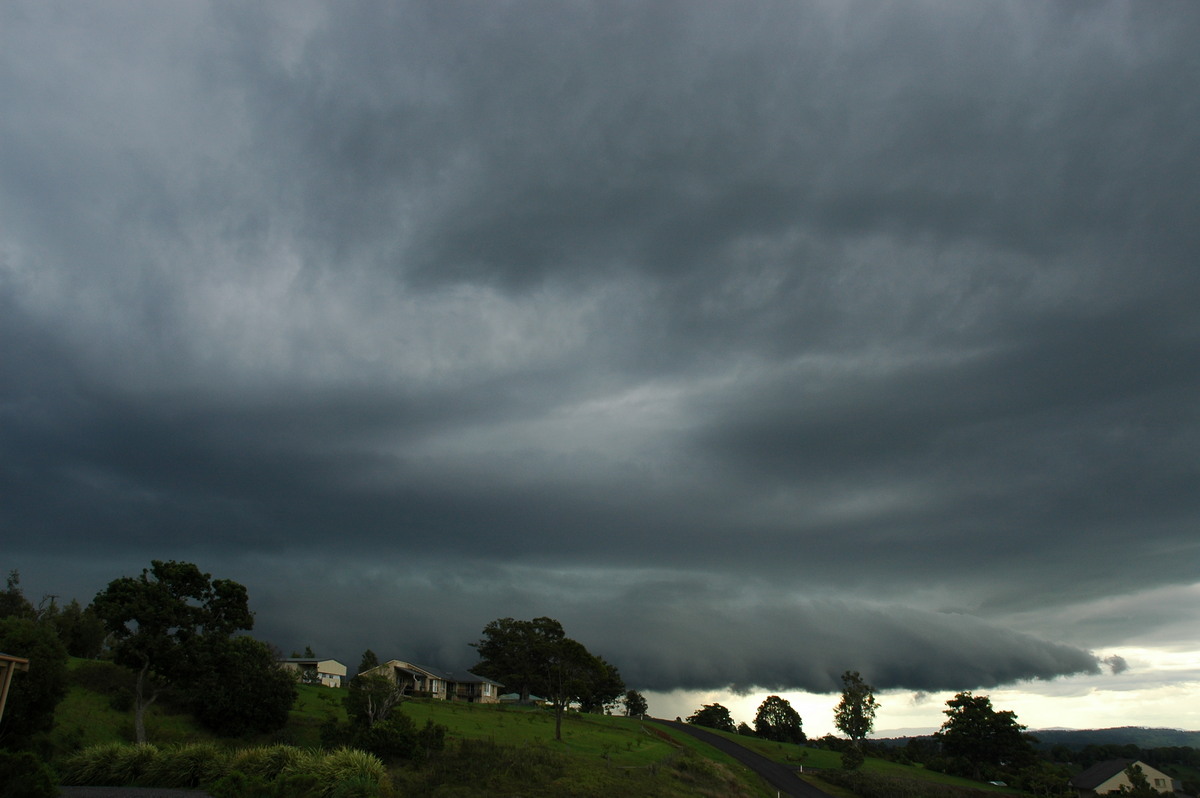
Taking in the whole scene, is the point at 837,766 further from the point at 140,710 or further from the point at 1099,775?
the point at 140,710

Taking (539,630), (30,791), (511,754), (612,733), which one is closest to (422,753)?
(511,754)

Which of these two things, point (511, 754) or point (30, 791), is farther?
point (511, 754)

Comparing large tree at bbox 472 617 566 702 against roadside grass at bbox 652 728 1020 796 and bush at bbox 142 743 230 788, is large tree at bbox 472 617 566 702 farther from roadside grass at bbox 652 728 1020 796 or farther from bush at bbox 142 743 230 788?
bush at bbox 142 743 230 788

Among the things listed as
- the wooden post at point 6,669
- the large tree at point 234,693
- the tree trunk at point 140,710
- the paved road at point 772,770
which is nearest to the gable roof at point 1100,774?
the paved road at point 772,770

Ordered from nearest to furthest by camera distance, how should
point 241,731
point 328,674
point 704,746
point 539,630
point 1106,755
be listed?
1. point 241,731
2. point 704,746
3. point 328,674
4. point 539,630
5. point 1106,755

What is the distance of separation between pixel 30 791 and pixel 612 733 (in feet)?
232

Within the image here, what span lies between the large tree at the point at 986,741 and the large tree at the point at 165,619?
388ft

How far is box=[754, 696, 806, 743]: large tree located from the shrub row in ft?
483

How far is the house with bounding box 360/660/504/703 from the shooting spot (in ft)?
359

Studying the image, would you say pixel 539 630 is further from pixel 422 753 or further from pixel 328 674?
pixel 422 753

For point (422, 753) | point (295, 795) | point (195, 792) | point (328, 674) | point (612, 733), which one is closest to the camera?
point (295, 795)

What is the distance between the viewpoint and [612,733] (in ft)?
272

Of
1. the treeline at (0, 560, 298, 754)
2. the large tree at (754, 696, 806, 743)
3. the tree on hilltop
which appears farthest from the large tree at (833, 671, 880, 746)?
the treeline at (0, 560, 298, 754)

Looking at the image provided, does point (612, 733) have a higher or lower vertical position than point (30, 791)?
lower
